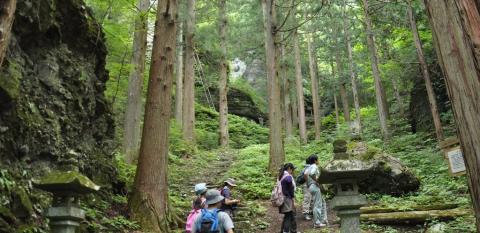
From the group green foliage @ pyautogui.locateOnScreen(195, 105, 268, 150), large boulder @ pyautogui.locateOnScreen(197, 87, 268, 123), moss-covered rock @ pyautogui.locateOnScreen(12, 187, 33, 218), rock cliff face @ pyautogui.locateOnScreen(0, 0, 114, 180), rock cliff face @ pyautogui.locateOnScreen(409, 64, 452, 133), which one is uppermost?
large boulder @ pyautogui.locateOnScreen(197, 87, 268, 123)

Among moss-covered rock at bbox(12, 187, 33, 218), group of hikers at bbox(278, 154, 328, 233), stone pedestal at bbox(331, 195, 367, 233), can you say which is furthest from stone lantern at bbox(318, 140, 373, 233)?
moss-covered rock at bbox(12, 187, 33, 218)

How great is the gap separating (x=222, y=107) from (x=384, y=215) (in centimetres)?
1512

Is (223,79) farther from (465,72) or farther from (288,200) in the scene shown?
(465,72)

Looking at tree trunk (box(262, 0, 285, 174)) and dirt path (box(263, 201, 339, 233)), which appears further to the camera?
tree trunk (box(262, 0, 285, 174))

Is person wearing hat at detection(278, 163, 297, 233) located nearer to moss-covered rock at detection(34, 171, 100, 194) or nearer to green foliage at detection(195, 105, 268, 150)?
moss-covered rock at detection(34, 171, 100, 194)

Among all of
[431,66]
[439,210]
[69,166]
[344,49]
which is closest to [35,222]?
[69,166]

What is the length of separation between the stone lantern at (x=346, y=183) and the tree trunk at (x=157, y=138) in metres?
3.79

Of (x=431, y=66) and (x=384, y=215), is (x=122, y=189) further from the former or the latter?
(x=431, y=66)

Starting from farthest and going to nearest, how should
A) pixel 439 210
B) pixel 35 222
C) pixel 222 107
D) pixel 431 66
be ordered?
pixel 222 107
pixel 431 66
pixel 439 210
pixel 35 222

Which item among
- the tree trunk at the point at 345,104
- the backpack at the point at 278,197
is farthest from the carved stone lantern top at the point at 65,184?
the tree trunk at the point at 345,104

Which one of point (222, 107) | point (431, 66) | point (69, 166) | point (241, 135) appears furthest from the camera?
point (241, 135)

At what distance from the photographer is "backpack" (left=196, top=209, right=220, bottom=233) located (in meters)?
4.82

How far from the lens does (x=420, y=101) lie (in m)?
19.3

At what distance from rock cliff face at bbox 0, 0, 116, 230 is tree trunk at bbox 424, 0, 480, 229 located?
176 inches
